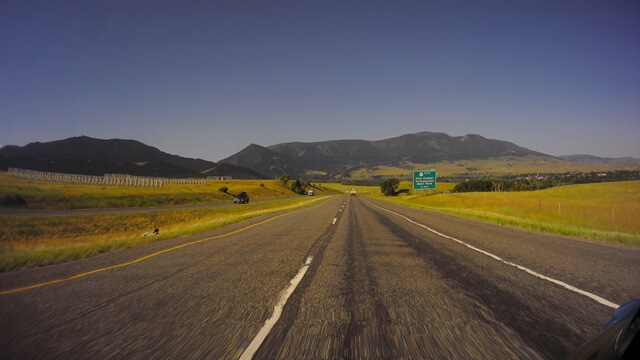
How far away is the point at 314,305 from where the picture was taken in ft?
16.1

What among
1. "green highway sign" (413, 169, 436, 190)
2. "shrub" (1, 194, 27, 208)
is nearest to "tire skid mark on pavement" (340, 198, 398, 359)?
"shrub" (1, 194, 27, 208)

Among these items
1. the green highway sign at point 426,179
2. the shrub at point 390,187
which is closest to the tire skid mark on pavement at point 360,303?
the green highway sign at point 426,179

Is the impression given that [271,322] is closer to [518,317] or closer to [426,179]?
[518,317]

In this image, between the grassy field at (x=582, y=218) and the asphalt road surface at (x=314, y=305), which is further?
the grassy field at (x=582, y=218)

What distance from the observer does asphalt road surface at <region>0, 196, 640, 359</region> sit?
358 centimetres

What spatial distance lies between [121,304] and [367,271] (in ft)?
14.2

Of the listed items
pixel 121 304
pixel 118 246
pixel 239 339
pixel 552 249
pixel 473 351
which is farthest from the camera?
pixel 118 246

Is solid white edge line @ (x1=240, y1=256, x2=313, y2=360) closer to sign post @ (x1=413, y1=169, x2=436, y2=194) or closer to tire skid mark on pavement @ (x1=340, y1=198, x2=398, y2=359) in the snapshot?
tire skid mark on pavement @ (x1=340, y1=198, x2=398, y2=359)

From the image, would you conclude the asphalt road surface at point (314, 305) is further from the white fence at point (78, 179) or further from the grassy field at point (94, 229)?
the white fence at point (78, 179)

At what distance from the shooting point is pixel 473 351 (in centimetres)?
346

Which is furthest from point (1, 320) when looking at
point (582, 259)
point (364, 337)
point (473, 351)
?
point (582, 259)

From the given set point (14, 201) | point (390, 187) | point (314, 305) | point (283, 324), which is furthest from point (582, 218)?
point (390, 187)

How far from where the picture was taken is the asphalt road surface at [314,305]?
141 inches

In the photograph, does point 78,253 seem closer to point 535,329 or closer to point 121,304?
point 121,304
